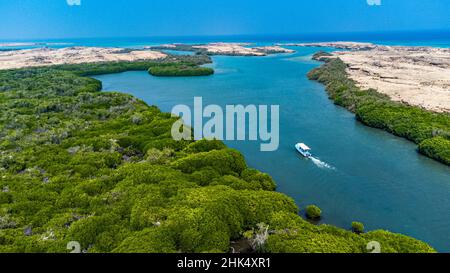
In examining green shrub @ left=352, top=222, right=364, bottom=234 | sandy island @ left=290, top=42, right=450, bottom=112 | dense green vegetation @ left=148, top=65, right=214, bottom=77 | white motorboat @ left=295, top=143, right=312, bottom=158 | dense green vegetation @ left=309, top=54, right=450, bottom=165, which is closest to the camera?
green shrub @ left=352, top=222, right=364, bottom=234

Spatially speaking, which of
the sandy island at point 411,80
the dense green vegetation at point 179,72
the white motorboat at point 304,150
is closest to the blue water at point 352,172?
the white motorboat at point 304,150

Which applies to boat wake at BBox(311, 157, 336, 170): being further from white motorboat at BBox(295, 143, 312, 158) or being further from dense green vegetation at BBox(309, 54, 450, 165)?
dense green vegetation at BBox(309, 54, 450, 165)

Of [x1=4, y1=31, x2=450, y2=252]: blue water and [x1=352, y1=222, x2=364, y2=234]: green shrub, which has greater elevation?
[x1=4, y1=31, x2=450, y2=252]: blue water

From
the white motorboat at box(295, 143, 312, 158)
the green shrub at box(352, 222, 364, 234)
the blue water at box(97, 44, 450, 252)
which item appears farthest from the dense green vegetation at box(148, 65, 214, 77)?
the green shrub at box(352, 222, 364, 234)

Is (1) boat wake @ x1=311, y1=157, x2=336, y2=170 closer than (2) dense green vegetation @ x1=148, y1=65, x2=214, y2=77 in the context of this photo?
Yes

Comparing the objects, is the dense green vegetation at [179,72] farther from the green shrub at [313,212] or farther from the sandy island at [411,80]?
the green shrub at [313,212]

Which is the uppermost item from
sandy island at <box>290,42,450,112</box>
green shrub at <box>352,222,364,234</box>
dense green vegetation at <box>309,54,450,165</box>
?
sandy island at <box>290,42,450,112</box>

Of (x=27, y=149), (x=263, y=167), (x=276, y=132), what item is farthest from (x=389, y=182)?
(x=27, y=149)

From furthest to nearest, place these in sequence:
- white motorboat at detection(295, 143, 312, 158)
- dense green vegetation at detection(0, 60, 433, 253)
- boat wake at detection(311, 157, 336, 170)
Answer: white motorboat at detection(295, 143, 312, 158)
boat wake at detection(311, 157, 336, 170)
dense green vegetation at detection(0, 60, 433, 253)

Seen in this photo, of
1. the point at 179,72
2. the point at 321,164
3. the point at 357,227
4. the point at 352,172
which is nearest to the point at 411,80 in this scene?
the point at 352,172
